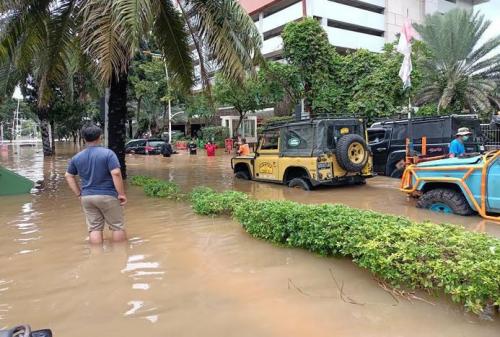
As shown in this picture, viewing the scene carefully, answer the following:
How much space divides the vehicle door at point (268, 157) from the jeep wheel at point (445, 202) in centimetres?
461

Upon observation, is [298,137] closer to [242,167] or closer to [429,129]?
[242,167]

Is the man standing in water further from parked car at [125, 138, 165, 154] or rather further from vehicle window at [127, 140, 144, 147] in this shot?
vehicle window at [127, 140, 144, 147]

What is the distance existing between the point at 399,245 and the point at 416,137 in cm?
963

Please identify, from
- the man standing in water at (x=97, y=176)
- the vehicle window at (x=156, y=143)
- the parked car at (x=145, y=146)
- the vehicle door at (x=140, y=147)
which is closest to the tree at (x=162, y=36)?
the man standing in water at (x=97, y=176)

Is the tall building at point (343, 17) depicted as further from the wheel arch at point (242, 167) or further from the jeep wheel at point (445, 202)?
the jeep wheel at point (445, 202)

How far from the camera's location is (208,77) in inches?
524

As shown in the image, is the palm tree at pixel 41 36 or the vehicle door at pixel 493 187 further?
the palm tree at pixel 41 36

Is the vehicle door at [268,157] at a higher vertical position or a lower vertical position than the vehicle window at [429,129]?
lower

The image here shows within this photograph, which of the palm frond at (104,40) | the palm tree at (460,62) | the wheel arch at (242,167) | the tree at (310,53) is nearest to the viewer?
the palm frond at (104,40)

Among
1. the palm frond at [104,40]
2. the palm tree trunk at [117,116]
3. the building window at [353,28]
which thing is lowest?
the palm tree trunk at [117,116]

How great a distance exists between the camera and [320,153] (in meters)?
10.8

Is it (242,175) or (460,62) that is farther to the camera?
(460,62)

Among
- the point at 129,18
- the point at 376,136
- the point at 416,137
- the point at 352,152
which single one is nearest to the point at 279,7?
the point at 376,136

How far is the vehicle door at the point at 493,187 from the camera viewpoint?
6.99m
